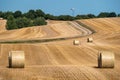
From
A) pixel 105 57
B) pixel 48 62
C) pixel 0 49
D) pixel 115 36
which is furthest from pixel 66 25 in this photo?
pixel 105 57

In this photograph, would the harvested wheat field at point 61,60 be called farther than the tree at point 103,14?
No

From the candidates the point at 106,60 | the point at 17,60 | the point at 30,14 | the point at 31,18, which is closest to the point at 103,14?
the point at 31,18

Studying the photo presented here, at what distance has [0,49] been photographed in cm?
3681

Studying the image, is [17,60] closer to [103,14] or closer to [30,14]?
[103,14]

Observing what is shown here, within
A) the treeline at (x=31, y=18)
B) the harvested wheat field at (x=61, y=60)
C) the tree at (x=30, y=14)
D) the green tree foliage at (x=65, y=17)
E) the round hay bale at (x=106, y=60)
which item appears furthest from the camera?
the tree at (x=30, y=14)

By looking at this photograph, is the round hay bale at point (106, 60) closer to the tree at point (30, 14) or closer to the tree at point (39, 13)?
the tree at point (30, 14)

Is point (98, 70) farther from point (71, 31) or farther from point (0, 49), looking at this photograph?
point (71, 31)

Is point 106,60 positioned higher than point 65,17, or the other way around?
point 65,17

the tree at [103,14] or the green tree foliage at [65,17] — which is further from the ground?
the tree at [103,14]

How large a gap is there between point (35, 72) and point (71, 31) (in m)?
56.2

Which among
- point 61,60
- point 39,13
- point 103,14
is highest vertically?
point 39,13

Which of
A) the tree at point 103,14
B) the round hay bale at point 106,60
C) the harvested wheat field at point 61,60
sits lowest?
the harvested wheat field at point 61,60

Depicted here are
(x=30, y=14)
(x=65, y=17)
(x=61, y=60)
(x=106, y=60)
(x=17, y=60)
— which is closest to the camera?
(x=17, y=60)

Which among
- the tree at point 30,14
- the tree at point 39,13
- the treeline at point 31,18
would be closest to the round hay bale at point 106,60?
the treeline at point 31,18
